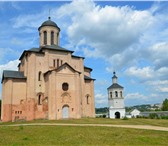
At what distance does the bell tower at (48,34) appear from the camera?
42.0 meters

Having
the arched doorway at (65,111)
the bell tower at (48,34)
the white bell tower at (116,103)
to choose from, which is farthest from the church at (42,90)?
the white bell tower at (116,103)

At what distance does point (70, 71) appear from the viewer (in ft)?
119

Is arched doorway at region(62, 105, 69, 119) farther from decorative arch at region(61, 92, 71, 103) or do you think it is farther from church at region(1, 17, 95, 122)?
decorative arch at region(61, 92, 71, 103)

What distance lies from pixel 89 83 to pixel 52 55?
375 inches

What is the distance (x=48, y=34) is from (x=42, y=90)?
12574 mm

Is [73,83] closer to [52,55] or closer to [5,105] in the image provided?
[52,55]

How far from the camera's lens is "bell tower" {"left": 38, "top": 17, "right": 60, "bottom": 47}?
42.0 m

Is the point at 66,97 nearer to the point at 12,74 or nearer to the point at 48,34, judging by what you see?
the point at 12,74

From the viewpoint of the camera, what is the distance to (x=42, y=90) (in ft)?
117

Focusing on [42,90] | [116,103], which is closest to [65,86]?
[42,90]

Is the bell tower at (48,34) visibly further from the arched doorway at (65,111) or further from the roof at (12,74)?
the arched doorway at (65,111)

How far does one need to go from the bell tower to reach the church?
458cm

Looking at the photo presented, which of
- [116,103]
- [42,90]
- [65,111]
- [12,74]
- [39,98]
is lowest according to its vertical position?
[65,111]

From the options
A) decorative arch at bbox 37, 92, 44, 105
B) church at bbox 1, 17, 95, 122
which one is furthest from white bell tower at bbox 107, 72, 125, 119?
decorative arch at bbox 37, 92, 44, 105
